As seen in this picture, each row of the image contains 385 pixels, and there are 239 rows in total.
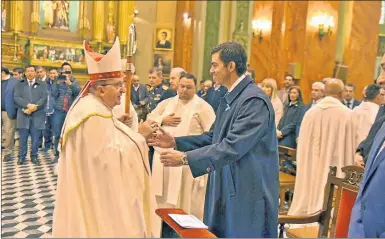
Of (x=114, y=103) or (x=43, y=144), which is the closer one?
(x=114, y=103)

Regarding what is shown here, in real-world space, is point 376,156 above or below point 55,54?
below

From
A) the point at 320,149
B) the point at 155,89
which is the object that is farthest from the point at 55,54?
the point at 320,149

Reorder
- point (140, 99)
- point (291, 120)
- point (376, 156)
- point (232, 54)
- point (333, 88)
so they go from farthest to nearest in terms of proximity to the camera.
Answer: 1. point (291, 120)
2. point (140, 99)
3. point (333, 88)
4. point (232, 54)
5. point (376, 156)

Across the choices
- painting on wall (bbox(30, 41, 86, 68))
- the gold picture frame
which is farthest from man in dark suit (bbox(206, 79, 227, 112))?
painting on wall (bbox(30, 41, 86, 68))

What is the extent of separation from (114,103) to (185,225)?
757 mm

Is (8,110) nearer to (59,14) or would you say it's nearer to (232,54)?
(232,54)

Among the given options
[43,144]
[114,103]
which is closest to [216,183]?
[114,103]

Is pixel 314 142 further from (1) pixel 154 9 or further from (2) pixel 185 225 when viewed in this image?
(1) pixel 154 9

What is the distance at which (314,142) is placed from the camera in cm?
650

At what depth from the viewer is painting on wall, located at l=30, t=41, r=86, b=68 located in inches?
631

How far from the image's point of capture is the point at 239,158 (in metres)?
2.74

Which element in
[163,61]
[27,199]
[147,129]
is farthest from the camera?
[163,61]

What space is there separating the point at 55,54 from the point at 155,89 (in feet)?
36.5

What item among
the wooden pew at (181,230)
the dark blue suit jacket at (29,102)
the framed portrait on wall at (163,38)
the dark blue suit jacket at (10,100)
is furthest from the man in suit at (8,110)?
the framed portrait on wall at (163,38)
